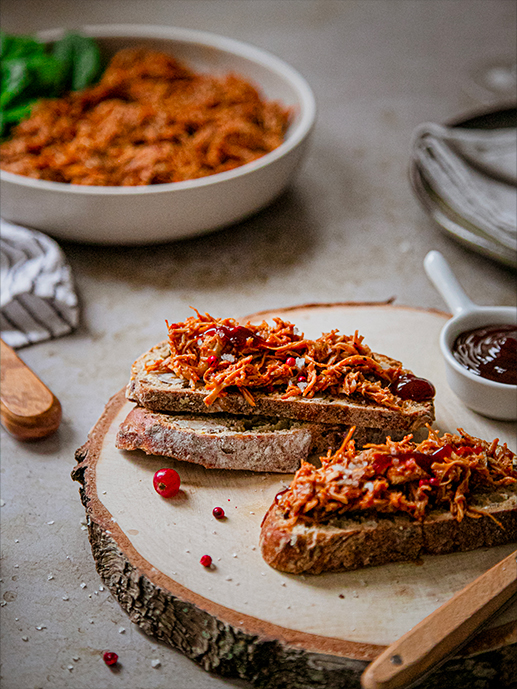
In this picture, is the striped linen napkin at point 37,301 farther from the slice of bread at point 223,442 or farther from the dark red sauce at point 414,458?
the dark red sauce at point 414,458

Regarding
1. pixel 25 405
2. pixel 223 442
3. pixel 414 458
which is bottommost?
pixel 25 405

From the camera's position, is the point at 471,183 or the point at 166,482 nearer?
the point at 166,482

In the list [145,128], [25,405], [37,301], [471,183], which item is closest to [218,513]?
[25,405]

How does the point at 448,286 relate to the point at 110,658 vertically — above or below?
above

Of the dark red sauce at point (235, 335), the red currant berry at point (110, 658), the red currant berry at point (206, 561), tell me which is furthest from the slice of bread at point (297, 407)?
the red currant berry at point (110, 658)

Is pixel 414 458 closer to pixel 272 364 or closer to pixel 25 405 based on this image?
pixel 272 364

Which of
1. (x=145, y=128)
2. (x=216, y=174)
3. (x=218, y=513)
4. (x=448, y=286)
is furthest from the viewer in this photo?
(x=145, y=128)

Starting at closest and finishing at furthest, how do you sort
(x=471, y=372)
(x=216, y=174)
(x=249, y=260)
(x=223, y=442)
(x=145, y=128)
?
1. (x=223, y=442)
2. (x=471, y=372)
3. (x=216, y=174)
4. (x=249, y=260)
5. (x=145, y=128)

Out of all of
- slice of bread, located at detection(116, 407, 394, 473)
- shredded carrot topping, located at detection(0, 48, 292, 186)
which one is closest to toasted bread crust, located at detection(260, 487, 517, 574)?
slice of bread, located at detection(116, 407, 394, 473)
